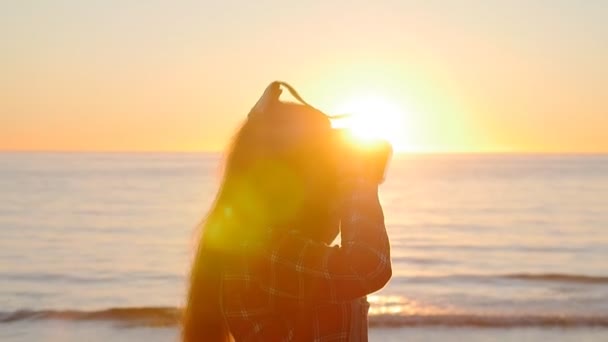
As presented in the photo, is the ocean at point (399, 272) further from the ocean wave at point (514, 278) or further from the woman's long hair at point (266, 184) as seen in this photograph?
the woman's long hair at point (266, 184)

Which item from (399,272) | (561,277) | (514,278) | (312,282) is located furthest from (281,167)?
(399,272)

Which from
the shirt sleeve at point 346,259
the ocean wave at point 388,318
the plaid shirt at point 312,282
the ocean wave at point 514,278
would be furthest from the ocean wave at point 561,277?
the shirt sleeve at point 346,259

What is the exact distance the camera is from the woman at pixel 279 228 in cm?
194

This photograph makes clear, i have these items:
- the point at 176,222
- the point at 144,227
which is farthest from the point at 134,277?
the point at 176,222

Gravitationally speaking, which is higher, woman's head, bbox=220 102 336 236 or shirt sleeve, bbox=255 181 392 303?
woman's head, bbox=220 102 336 236

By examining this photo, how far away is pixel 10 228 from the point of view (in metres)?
24.7

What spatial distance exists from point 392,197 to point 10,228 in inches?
1017

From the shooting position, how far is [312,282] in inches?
75.3

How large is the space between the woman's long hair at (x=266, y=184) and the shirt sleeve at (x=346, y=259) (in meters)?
0.14

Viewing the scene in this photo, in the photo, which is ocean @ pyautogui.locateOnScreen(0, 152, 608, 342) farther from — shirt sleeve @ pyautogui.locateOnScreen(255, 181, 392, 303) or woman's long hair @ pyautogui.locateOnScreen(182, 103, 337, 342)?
shirt sleeve @ pyautogui.locateOnScreen(255, 181, 392, 303)

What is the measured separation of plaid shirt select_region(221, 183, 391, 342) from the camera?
6.08 ft

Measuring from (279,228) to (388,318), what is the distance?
952 centimetres

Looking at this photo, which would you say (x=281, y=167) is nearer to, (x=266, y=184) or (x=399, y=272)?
(x=266, y=184)

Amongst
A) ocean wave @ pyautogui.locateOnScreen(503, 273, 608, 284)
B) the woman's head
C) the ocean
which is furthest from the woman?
ocean wave @ pyautogui.locateOnScreen(503, 273, 608, 284)
